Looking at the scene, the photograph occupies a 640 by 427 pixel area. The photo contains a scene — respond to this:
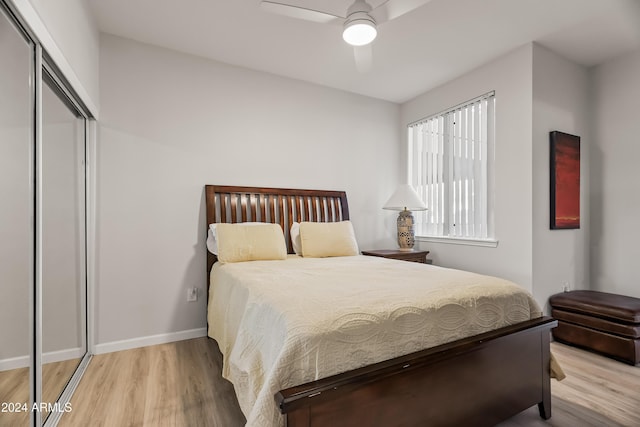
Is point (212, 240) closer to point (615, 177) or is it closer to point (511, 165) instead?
point (511, 165)

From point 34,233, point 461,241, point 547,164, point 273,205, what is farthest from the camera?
point 461,241

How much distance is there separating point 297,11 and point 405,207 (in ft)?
7.82

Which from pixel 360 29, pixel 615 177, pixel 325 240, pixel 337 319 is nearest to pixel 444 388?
pixel 337 319

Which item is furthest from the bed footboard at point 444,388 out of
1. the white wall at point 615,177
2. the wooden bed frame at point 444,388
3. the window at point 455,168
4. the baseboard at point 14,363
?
the white wall at point 615,177

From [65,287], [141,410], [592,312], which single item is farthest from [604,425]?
[65,287]

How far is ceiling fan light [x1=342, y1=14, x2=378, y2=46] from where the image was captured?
6.04ft

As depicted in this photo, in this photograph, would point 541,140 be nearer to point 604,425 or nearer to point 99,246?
point 604,425

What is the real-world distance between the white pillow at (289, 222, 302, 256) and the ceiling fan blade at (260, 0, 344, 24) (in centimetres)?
187

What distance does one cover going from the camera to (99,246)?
261cm

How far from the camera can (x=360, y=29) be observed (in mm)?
1886

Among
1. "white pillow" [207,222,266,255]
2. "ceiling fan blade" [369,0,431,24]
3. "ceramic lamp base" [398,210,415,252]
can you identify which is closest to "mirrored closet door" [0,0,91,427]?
"white pillow" [207,222,266,255]

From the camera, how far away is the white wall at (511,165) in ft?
9.24

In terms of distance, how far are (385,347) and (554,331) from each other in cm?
253

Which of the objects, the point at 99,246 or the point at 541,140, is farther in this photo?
the point at 541,140
